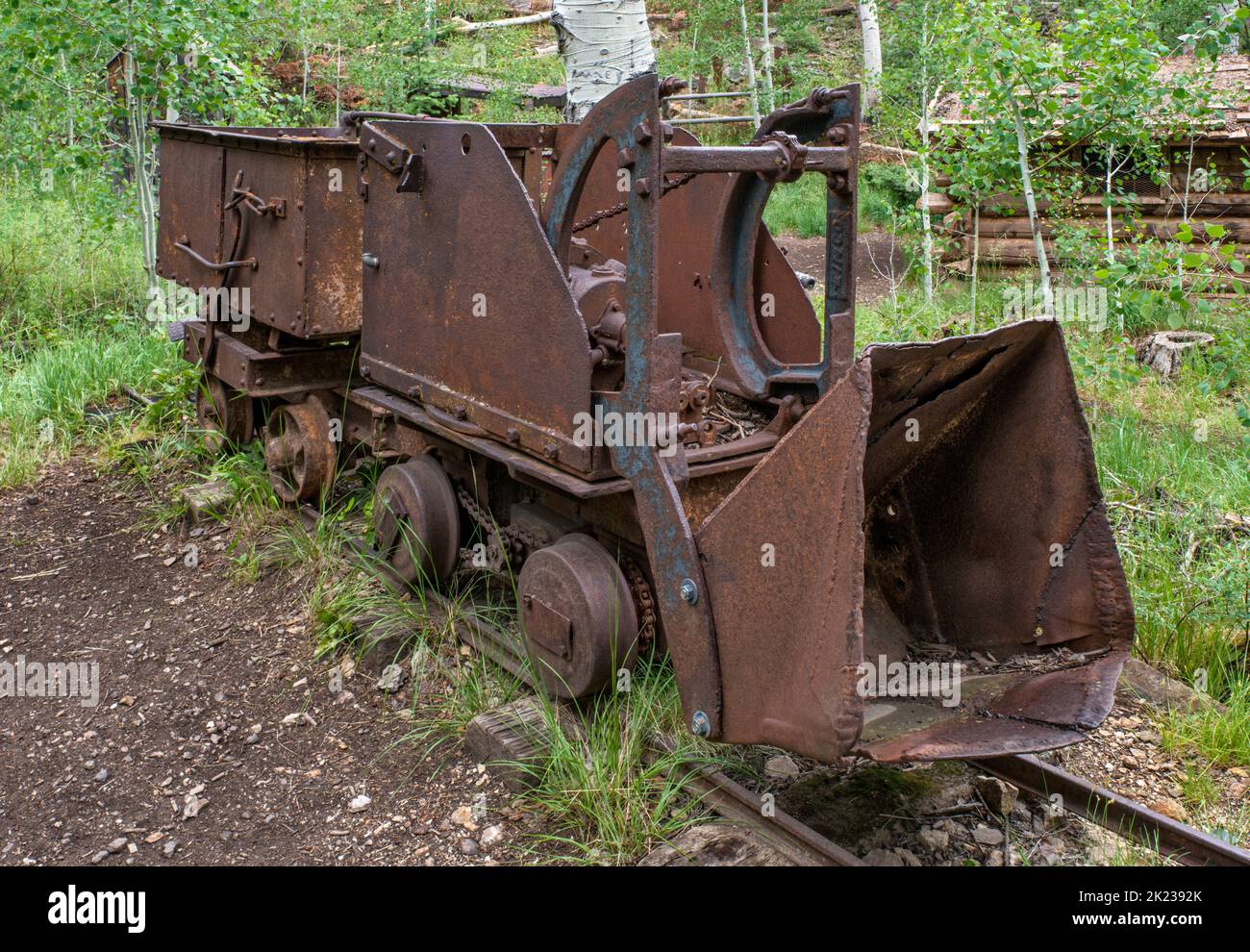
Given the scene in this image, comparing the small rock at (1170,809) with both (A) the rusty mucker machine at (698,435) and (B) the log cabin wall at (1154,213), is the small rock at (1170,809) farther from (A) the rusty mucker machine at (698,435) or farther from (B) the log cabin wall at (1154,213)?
(B) the log cabin wall at (1154,213)

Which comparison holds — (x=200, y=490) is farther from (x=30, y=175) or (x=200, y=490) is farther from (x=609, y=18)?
(x=30, y=175)

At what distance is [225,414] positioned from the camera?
5.91m

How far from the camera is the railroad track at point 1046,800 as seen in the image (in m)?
3.02

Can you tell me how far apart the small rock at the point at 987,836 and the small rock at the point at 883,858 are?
272 millimetres

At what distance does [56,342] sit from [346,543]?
4.04 m

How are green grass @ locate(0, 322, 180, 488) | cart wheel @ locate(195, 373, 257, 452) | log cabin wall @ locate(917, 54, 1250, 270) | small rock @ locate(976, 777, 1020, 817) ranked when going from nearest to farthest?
small rock @ locate(976, 777, 1020, 817) < cart wheel @ locate(195, 373, 257, 452) < green grass @ locate(0, 322, 180, 488) < log cabin wall @ locate(917, 54, 1250, 270)

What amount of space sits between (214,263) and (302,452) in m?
1.01

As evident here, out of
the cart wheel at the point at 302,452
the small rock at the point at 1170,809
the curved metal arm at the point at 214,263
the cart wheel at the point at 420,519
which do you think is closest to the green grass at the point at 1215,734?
the small rock at the point at 1170,809

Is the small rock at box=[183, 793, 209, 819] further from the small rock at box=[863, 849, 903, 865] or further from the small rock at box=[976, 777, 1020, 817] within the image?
the small rock at box=[976, 777, 1020, 817]

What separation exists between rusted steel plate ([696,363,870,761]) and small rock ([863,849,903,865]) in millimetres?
510

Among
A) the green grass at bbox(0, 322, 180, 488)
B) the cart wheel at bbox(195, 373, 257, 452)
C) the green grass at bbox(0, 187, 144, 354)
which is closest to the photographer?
the cart wheel at bbox(195, 373, 257, 452)

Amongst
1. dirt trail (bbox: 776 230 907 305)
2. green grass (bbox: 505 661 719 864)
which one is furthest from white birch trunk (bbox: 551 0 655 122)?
dirt trail (bbox: 776 230 907 305)

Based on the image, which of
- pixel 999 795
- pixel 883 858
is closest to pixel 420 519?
pixel 883 858

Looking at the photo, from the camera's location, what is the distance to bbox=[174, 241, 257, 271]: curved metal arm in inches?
202
